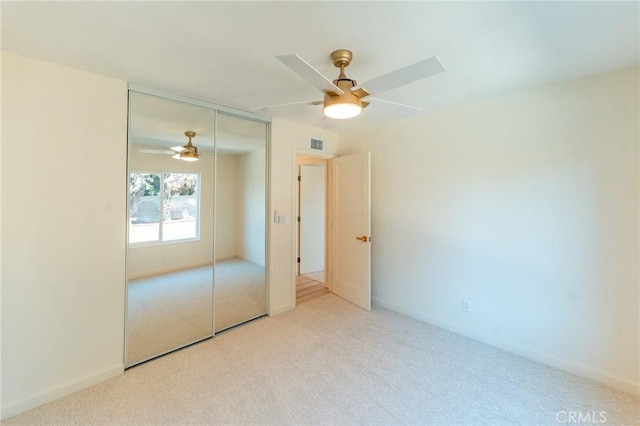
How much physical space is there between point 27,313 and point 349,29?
2.89m

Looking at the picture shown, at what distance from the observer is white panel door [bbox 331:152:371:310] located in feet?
11.8

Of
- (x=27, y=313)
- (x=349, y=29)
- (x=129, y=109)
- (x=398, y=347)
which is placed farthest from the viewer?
(x=398, y=347)

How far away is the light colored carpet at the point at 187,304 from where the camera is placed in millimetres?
2500

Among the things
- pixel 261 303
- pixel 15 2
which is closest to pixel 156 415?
pixel 261 303

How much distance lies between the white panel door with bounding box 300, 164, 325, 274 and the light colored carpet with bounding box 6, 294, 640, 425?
2.46 m

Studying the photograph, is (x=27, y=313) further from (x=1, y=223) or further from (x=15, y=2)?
(x=15, y=2)

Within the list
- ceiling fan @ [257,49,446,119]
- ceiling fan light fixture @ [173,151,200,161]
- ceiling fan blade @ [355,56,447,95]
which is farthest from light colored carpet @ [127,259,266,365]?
ceiling fan blade @ [355,56,447,95]

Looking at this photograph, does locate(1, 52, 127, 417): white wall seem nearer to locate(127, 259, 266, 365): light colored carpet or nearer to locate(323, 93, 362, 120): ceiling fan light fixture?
locate(127, 259, 266, 365): light colored carpet

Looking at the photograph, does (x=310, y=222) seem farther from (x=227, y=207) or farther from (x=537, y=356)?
(x=537, y=356)

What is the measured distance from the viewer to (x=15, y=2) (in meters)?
1.39

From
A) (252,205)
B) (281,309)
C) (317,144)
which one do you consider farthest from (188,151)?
(281,309)

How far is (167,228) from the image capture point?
2.71 metres

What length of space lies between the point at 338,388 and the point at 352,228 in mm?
2095

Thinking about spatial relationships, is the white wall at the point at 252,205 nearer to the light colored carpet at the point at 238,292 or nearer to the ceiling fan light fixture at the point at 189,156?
the light colored carpet at the point at 238,292
